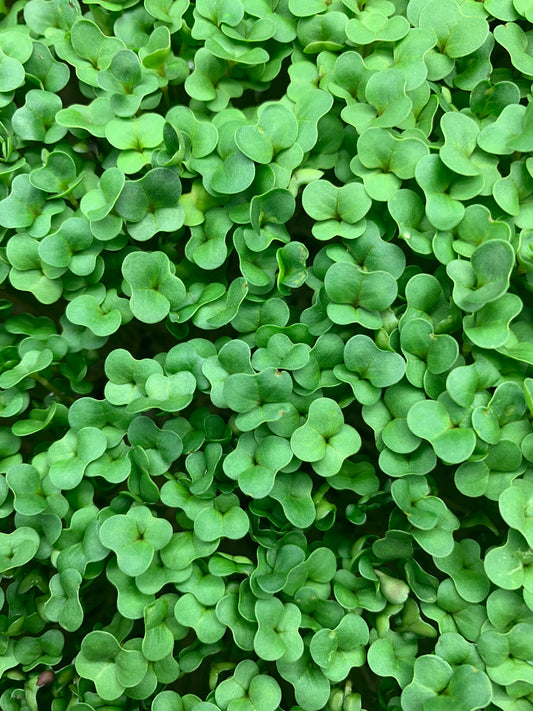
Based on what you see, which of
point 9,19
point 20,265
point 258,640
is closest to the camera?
point 258,640

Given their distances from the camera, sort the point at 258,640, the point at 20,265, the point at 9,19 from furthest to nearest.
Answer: the point at 9,19
the point at 20,265
the point at 258,640

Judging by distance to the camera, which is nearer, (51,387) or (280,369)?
(280,369)

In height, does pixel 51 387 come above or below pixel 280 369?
below

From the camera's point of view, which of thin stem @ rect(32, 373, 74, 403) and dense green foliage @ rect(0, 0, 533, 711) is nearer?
dense green foliage @ rect(0, 0, 533, 711)

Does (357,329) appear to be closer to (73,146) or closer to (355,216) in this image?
(355,216)

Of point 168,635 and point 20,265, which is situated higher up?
point 20,265

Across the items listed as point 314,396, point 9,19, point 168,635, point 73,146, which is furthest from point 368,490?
point 9,19

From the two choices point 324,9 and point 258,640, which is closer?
point 258,640

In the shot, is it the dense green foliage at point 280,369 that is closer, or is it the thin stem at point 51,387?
the dense green foliage at point 280,369
